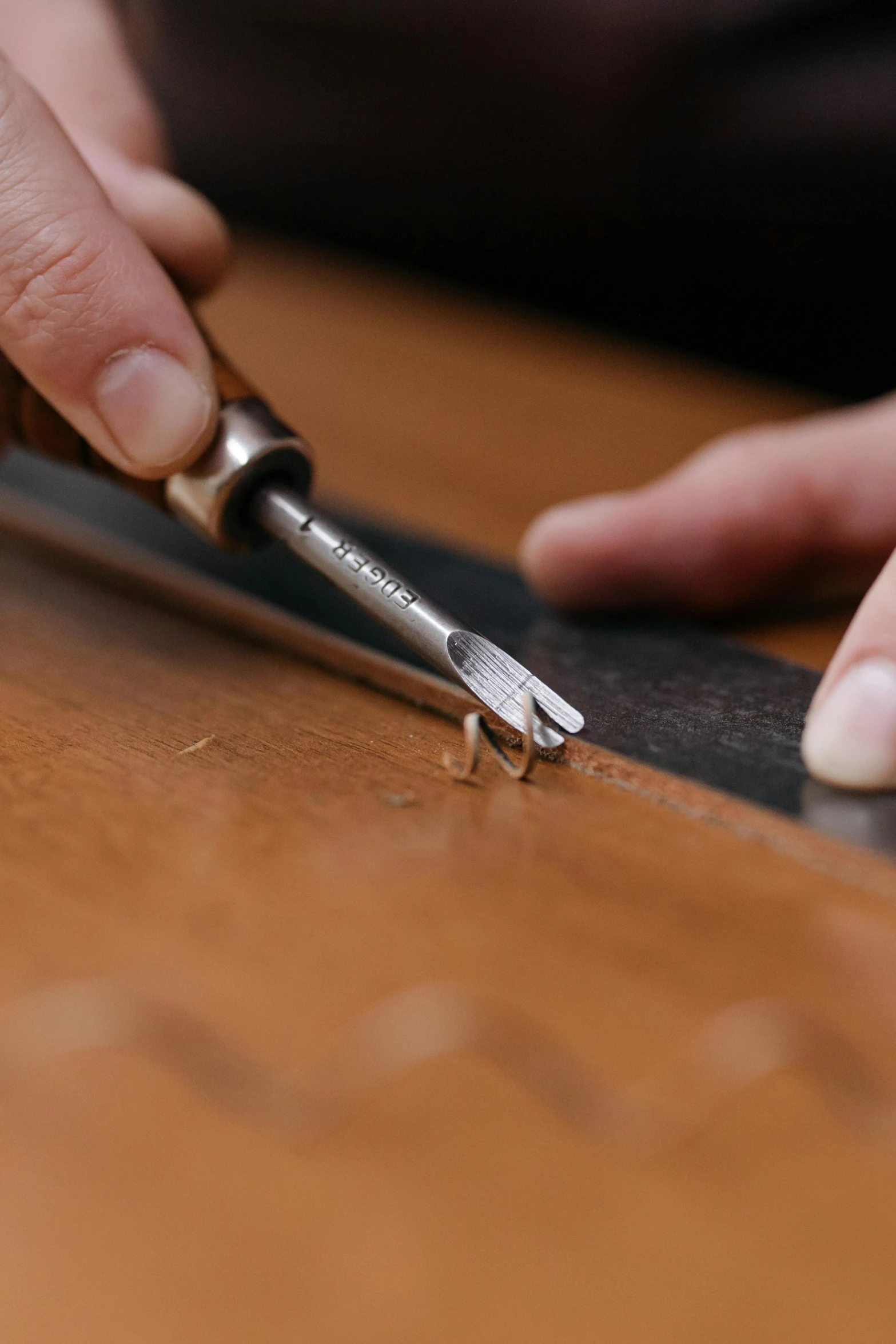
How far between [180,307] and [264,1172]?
0.36 meters

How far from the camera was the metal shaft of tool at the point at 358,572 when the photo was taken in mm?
458

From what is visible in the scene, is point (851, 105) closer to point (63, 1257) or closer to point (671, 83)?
point (671, 83)

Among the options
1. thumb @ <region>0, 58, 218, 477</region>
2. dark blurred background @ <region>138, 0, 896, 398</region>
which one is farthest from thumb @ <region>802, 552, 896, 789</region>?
dark blurred background @ <region>138, 0, 896, 398</region>

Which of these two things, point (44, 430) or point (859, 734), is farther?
point (44, 430)

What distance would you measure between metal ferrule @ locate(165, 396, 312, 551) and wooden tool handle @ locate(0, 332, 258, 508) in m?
0.04

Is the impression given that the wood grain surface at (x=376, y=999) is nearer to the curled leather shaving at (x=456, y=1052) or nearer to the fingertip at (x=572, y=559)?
the curled leather shaving at (x=456, y=1052)

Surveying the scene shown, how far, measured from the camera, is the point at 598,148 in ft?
3.66

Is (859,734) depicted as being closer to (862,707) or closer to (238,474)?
(862,707)

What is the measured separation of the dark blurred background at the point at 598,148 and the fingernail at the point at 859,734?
699 millimetres

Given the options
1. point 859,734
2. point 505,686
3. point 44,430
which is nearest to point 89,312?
point 44,430

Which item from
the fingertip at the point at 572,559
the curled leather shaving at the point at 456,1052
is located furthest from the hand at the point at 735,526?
the curled leather shaving at the point at 456,1052

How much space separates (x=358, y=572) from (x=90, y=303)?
5.7 inches

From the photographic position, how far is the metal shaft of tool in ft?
1.50

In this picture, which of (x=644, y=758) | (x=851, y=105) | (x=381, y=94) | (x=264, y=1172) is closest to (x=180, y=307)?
(x=644, y=758)
